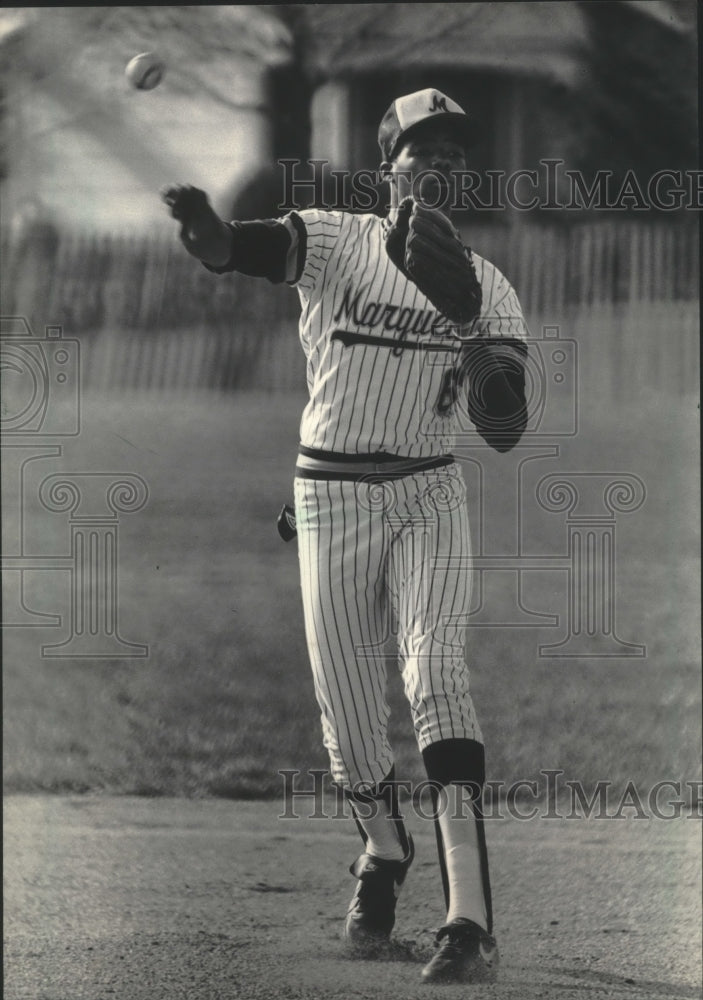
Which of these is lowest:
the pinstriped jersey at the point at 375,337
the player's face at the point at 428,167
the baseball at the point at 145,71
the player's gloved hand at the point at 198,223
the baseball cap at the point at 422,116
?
the pinstriped jersey at the point at 375,337

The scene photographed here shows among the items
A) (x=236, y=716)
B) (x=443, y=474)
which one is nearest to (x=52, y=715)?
(x=236, y=716)

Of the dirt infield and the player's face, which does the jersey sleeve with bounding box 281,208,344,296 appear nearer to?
the player's face

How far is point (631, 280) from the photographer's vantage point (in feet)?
11.5

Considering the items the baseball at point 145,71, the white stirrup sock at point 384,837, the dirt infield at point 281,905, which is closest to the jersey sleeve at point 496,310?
the baseball at point 145,71

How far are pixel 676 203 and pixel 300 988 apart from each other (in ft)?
6.18

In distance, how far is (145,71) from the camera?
123 inches

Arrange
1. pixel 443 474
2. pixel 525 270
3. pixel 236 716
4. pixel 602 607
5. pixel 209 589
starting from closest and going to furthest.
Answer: pixel 443 474 → pixel 602 607 → pixel 525 270 → pixel 209 589 → pixel 236 716

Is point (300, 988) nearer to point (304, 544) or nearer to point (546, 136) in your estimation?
point (304, 544)

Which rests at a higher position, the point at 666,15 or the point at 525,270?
the point at 666,15

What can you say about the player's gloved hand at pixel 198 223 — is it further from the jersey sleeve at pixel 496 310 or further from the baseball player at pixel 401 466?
the jersey sleeve at pixel 496 310

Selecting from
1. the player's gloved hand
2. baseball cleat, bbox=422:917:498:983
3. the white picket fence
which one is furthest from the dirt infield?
the player's gloved hand

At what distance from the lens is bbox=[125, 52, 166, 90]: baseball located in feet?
10.2

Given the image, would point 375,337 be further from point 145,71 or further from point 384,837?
point 384,837

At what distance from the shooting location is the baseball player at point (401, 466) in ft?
9.04
